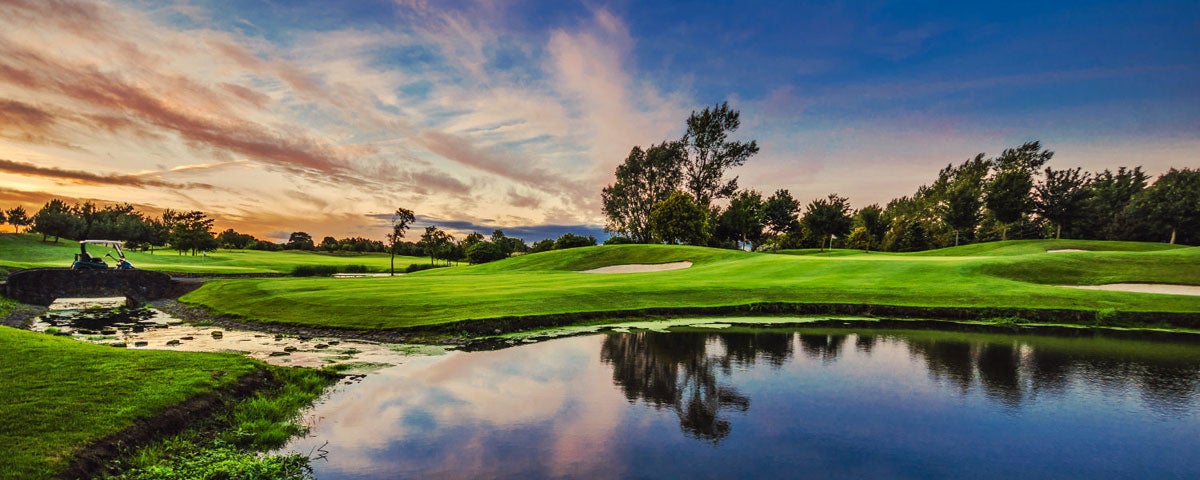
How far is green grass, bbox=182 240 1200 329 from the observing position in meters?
23.2

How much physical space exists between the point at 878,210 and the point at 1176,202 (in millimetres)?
34389

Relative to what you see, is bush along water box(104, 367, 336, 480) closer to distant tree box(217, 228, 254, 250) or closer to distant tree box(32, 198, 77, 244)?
distant tree box(32, 198, 77, 244)

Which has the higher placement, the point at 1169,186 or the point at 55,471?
the point at 1169,186

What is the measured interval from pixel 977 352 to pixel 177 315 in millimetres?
43048

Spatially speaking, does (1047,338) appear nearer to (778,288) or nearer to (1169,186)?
(778,288)

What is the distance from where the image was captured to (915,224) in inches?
3098

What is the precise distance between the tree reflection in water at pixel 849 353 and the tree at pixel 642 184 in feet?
203

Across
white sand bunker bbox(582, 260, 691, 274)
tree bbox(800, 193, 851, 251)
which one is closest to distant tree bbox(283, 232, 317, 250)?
white sand bunker bbox(582, 260, 691, 274)

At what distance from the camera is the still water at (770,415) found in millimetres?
7992

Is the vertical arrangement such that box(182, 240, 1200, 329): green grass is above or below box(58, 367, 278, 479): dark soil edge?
above

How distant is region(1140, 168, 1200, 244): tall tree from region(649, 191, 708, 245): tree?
194 feet

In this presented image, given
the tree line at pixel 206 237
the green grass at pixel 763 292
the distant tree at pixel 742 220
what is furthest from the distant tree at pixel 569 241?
the green grass at pixel 763 292

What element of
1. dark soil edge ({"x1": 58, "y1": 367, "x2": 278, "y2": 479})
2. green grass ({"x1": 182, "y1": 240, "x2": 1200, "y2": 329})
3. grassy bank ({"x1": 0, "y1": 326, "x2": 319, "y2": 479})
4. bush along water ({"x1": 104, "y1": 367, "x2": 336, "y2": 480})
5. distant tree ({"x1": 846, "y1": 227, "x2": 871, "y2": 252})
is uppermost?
distant tree ({"x1": 846, "y1": 227, "x2": 871, "y2": 252})

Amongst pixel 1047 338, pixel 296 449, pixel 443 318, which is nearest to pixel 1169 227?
pixel 1047 338
